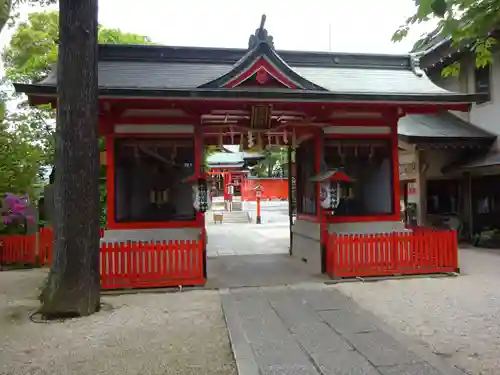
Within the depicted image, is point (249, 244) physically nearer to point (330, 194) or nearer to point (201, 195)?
point (330, 194)

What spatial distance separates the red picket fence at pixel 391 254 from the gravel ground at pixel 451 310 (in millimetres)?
406

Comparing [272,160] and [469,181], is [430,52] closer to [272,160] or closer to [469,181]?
[469,181]

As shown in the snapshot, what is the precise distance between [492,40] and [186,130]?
21.1 feet

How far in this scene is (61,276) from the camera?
6.44 metres

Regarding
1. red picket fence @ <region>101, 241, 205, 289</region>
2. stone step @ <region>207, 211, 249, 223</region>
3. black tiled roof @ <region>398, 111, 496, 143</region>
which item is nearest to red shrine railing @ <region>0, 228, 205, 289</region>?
red picket fence @ <region>101, 241, 205, 289</region>

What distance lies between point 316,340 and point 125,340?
7.64 feet

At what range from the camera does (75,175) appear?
653 cm

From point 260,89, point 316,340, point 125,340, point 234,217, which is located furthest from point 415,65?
point 234,217

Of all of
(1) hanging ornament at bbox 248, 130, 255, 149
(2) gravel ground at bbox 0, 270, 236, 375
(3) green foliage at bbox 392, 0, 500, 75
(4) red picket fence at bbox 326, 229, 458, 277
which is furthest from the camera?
(1) hanging ornament at bbox 248, 130, 255, 149

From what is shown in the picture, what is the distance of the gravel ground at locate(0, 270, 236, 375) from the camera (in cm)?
451

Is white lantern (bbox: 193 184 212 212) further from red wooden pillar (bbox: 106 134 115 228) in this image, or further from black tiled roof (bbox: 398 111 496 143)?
black tiled roof (bbox: 398 111 496 143)

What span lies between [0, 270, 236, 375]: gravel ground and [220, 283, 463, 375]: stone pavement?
294 mm

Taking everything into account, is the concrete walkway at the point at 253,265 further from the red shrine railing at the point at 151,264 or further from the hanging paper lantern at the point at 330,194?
the hanging paper lantern at the point at 330,194

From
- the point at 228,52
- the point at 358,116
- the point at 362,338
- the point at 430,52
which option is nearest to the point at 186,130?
the point at 228,52
